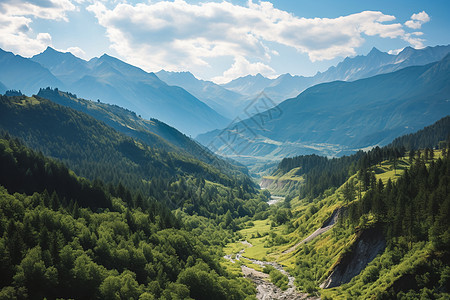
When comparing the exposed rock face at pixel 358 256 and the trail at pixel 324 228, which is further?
the trail at pixel 324 228

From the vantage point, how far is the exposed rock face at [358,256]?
95.9 meters

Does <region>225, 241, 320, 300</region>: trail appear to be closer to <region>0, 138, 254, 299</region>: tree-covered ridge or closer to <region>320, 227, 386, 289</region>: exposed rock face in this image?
<region>0, 138, 254, 299</region>: tree-covered ridge

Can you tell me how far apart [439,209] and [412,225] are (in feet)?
26.4

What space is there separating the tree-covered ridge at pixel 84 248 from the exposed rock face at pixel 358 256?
2776 cm

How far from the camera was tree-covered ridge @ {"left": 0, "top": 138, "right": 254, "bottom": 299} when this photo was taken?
6849 cm

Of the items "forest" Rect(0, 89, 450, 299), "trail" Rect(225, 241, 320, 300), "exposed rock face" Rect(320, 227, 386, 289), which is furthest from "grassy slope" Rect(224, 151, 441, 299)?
"trail" Rect(225, 241, 320, 300)

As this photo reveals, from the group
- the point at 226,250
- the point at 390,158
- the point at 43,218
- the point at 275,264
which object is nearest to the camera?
the point at 43,218

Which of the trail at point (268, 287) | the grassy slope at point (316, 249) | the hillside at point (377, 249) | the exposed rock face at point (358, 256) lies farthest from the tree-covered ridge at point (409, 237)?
the trail at point (268, 287)

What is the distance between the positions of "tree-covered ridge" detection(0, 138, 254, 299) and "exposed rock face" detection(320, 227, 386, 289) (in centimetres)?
2776

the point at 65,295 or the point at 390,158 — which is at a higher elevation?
the point at 390,158

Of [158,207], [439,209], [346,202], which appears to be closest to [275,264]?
[346,202]

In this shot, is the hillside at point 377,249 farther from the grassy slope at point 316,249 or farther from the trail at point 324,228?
the grassy slope at point 316,249

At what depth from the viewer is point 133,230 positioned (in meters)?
108

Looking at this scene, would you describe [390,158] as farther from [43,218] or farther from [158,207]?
[43,218]
